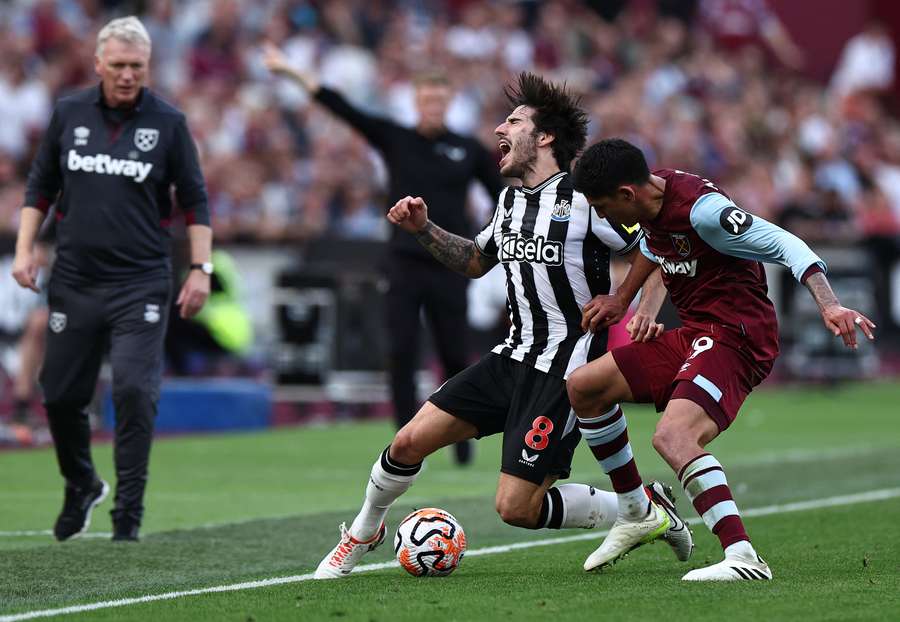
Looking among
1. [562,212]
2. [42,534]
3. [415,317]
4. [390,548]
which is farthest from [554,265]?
[415,317]

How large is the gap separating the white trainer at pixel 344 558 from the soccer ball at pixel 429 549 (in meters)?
0.16

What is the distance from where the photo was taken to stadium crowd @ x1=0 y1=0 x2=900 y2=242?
63.3 feet

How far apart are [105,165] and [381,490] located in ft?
7.99

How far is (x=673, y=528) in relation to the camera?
25.1ft

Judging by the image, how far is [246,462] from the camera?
1303 centimetres

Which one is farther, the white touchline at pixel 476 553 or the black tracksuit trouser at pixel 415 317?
the black tracksuit trouser at pixel 415 317

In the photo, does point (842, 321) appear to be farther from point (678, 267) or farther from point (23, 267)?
point (23, 267)

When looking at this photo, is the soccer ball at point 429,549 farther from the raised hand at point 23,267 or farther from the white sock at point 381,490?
the raised hand at point 23,267

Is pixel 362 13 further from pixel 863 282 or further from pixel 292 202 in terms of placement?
pixel 863 282

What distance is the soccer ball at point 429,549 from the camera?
730 cm

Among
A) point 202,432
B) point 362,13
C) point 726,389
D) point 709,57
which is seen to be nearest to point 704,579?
point 726,389

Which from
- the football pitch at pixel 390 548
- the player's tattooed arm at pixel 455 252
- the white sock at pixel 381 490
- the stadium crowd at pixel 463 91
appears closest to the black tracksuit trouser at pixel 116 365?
the football pitch at pixel 390 548

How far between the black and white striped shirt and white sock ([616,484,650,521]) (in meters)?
0.65

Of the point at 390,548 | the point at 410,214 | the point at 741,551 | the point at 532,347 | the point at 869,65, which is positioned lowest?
the point at 390,548
